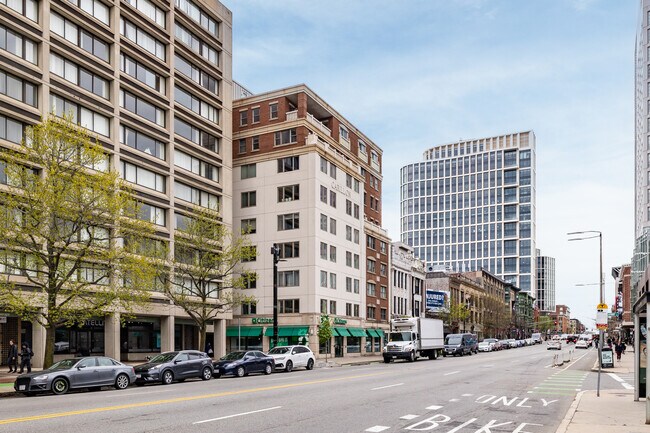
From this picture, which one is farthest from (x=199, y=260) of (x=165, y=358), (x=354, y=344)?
(x=354, y=344)

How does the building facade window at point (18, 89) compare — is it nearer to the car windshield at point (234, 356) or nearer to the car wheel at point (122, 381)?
the car windshield at point (234, 356)

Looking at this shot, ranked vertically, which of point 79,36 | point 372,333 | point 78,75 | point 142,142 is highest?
point 79,36

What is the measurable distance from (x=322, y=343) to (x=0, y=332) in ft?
99.6

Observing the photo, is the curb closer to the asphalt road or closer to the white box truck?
the asphalt road

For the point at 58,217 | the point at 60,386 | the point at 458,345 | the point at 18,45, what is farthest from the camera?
the point at 458,345

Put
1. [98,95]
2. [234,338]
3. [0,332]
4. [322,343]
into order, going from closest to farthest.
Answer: [0,332]
[98,95]
[322,343]
[234,338]

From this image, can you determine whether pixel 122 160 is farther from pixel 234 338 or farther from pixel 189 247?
pixel 234 338

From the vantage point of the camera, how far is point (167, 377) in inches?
1168

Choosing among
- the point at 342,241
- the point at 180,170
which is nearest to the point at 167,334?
the point at 180,170

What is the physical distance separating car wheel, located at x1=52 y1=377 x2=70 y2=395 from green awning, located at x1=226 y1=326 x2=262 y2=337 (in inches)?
1615

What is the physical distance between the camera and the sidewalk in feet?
46.4

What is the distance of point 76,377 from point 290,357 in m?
17.4

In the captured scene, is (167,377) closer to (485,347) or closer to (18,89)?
(18,89)

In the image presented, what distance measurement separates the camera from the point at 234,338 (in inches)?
2687
